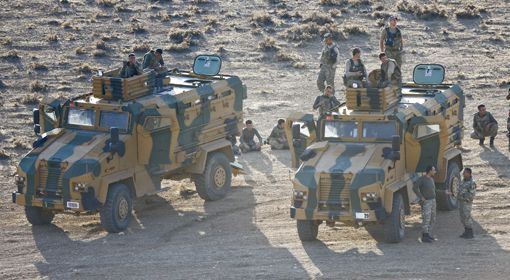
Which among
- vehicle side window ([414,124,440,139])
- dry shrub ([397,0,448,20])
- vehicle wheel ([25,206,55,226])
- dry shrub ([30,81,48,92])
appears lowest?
vehicle wheel ([25,206,55,226])

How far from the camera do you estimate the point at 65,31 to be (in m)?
47.3

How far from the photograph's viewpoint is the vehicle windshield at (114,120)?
2872 centimetres

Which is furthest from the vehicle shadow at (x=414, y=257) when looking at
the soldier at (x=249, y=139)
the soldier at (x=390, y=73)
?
the soldier at (x=249, y=139)

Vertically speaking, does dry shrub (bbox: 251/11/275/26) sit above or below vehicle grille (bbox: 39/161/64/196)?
above

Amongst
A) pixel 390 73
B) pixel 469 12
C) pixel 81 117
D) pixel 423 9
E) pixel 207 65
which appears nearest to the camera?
pixel 81 117

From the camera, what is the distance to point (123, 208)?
28453 millimetres

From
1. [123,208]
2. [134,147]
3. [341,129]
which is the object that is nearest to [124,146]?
[134,147]

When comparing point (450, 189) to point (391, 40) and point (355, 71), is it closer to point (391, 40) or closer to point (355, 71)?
point (355, 71)

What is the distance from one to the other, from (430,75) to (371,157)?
17.3 ft

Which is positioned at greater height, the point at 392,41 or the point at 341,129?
the point at 392,41

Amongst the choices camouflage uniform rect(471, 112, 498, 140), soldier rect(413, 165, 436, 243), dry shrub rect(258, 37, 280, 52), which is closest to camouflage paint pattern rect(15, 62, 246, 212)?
soldier rect(413, 165, 436, 243)

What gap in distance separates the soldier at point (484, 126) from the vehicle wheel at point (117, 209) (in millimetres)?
10399

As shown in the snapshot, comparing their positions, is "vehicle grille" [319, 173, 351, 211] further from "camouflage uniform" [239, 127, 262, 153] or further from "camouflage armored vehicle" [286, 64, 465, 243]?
"camouflage uniform" [239, 127, 262, 153]

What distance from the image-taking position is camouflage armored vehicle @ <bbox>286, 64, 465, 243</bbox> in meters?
26.1
